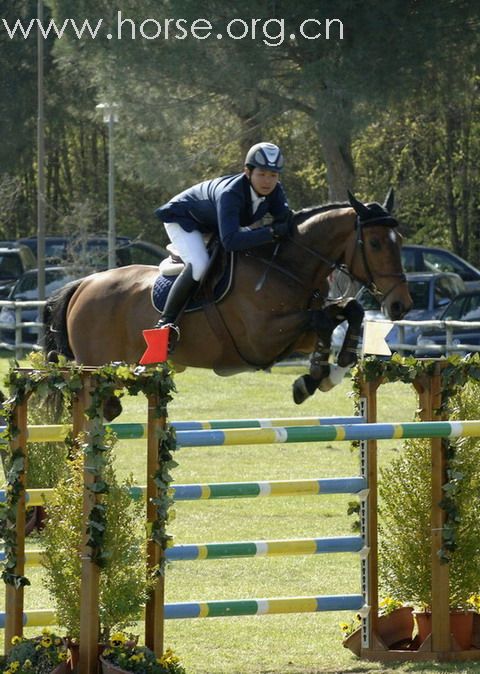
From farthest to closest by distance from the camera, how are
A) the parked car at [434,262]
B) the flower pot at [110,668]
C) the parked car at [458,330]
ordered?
the parked car at [434,262] < the parked car at [458,330] < the flower pot at [110,668]

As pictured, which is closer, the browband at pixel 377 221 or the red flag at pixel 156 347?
the red flag at pixel 156 347

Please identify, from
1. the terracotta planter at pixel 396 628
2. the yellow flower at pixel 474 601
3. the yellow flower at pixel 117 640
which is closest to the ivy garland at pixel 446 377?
the yellow flower at pixel 474 601

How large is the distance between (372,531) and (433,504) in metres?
0.27

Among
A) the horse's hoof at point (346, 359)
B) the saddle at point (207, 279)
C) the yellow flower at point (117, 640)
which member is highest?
the saddle at point (207, 279)

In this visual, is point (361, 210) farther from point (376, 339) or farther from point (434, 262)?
point (434, 262)

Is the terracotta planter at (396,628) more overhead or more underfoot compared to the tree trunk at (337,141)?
more underfoot

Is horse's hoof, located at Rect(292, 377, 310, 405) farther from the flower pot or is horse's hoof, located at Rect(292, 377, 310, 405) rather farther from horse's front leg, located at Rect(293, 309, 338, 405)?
the flower pot

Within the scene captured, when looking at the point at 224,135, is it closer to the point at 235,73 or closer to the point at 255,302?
the point at 235,73

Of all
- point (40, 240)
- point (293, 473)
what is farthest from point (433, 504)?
point (40, 240)

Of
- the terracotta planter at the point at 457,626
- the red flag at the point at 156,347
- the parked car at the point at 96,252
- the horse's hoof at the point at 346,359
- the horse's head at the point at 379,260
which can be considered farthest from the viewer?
the parked car at the point at 96,252

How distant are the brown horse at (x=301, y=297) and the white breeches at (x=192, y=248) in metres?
0.20

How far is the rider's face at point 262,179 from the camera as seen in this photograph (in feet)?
24.9

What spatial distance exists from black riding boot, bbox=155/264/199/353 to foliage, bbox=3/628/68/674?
3771mm

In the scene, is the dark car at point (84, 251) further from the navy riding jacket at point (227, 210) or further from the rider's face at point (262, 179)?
the rider's face at point (262, 179)
